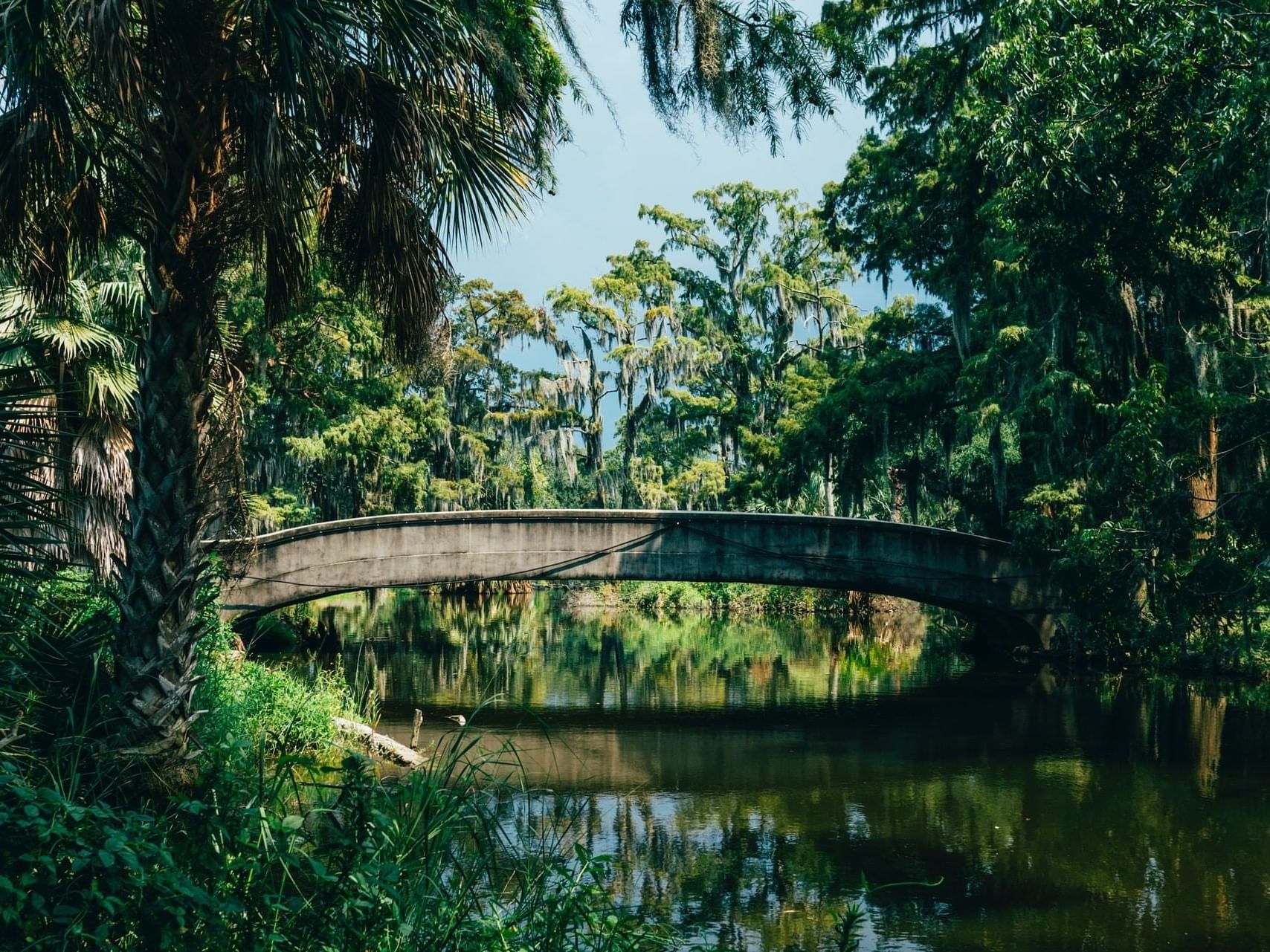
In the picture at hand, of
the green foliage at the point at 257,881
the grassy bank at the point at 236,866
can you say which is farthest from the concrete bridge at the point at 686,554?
the green foliage at the point at 257,881

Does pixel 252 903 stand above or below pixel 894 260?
below

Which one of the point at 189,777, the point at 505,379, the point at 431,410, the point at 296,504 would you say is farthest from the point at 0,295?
the point at 505,379

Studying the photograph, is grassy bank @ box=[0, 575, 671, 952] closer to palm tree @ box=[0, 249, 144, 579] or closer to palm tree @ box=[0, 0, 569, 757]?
palm tree @ box=[0, 0, 569, 757]

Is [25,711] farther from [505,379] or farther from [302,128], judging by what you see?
[505,379]

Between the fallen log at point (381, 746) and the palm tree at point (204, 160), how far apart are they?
466 centimetres

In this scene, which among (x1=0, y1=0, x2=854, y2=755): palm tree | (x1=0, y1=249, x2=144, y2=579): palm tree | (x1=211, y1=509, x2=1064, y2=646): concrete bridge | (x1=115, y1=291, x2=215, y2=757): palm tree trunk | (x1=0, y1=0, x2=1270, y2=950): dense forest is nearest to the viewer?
(x1=0, y1=0, x2=1270, y2=950): dense forest

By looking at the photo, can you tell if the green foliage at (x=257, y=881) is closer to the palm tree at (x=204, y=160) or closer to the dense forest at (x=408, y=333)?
the dense forest at (x=408, y=333)

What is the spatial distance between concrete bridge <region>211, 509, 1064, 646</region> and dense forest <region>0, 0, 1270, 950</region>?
1355mm

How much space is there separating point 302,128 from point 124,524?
2.44 m

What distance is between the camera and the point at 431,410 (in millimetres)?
29859

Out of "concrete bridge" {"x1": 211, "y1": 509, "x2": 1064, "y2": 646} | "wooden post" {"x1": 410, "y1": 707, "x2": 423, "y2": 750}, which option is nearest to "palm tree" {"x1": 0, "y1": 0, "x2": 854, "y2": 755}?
"wooden post" {"x1": 410, "y1": 707, "x2": 423, "y2": 750}

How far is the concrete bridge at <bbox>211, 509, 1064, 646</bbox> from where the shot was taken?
19781 mm

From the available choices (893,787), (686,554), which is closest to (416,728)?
(893,787)

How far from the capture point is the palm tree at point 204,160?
5.54 metres
